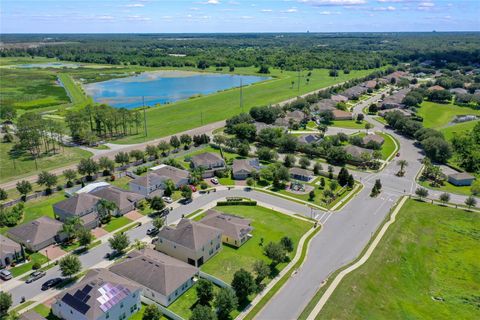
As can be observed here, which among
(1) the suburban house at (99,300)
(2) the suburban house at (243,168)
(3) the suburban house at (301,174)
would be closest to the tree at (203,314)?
(1) the suburban house at (99,300)

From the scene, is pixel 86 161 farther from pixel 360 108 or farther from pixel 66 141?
pixel 360 108

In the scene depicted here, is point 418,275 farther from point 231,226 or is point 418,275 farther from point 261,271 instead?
point 231,226

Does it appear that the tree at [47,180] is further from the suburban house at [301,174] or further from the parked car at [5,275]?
the suburban house at [301,174]

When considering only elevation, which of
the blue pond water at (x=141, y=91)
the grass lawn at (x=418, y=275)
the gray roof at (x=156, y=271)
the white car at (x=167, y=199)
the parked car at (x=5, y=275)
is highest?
the blue pond water at (x=141, y=91)

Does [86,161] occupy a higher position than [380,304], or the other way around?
[86,161]

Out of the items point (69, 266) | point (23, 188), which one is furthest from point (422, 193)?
point (23, 188)

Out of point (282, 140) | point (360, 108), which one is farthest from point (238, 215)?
point (360, 108)
